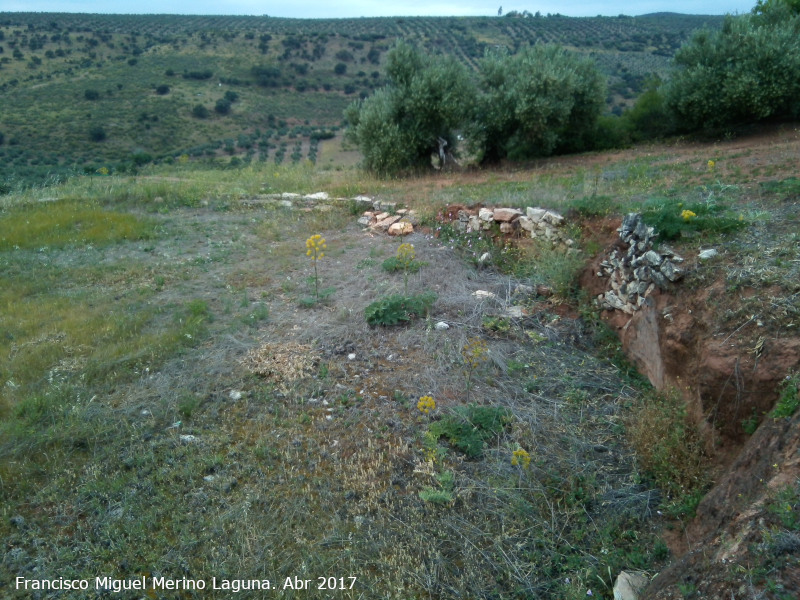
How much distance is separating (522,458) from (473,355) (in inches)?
48.9

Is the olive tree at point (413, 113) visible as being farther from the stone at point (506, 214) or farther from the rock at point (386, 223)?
A: the stone at point (506, 214)

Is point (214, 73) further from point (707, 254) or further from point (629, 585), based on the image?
point (629, 585)

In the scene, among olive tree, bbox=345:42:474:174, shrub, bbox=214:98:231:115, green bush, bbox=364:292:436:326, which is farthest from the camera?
shrub, bbox=214:98:231:115

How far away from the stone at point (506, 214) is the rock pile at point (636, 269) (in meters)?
2.23

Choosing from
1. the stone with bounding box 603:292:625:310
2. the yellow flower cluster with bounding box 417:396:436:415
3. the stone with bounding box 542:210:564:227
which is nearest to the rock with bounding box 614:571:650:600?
the yellow flower cluster with bounding box 417:396:436:415

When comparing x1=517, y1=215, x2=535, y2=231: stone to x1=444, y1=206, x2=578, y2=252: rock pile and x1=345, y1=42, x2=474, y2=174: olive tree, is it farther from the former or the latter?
x1=345, y1=42, x2=474, y2=174: olive tree

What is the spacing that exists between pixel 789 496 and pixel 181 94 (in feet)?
120

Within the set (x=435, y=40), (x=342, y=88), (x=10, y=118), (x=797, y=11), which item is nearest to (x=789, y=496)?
(x=797, y=11)

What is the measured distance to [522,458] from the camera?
3.83 meters

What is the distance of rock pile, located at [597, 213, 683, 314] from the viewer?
485cm

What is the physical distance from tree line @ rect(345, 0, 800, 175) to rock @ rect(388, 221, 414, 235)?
5.20 metres

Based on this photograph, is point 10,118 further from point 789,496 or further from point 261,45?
point 789,496

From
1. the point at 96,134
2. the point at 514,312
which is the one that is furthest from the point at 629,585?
the point at 96,134

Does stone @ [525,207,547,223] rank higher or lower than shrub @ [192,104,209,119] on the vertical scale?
higher
